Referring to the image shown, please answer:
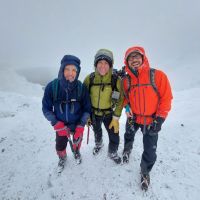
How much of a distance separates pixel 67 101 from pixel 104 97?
0.97 meters

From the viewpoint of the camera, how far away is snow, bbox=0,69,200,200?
4.94 meters

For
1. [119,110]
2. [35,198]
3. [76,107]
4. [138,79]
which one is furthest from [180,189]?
[35,198]

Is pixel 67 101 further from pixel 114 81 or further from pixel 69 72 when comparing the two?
pixel 114 81

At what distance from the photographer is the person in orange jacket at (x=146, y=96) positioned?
4.19 meters

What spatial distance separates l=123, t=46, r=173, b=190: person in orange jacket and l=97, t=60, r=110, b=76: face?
1.58 feet

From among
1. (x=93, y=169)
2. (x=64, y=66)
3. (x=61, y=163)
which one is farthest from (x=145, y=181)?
(x=64, y=66)

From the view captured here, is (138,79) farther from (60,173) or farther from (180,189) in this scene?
(60,173)

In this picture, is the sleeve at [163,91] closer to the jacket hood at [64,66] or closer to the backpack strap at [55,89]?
the jacket hood at [64,66]

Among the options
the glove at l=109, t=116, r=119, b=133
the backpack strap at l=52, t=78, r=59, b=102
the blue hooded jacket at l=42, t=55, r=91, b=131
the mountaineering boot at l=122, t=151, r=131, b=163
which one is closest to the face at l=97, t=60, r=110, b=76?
the blue hooded jacket at l=42, t=55, r=91, b=131

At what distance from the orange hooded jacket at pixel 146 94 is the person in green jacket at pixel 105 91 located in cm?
34

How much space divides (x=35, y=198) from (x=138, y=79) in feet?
14.0

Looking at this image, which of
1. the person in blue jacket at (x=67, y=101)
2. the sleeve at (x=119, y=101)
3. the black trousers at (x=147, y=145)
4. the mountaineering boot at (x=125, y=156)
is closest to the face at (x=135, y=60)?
the sleeve at (x=119, y=101)

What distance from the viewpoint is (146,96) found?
4.29m

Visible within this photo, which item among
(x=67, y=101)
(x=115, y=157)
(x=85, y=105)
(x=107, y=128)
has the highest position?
(x=67, y=101)
